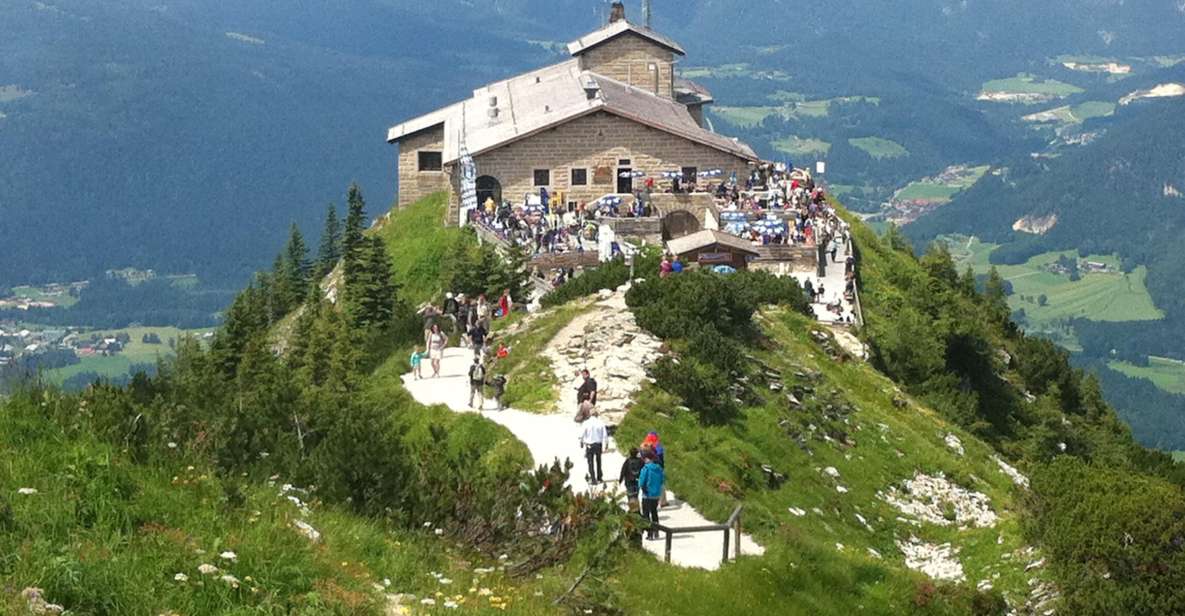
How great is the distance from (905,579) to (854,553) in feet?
4.57

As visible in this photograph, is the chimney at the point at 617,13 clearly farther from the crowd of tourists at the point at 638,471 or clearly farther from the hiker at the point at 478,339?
the crowd of tourists at the point at 638,471

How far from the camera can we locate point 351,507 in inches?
793

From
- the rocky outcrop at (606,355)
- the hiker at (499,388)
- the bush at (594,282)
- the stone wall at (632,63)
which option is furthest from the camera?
the stone wall at (632,63)

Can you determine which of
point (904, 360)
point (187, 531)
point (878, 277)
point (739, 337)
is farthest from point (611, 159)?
point (187, 531)

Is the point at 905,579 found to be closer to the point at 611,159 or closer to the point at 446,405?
the point at 446,405

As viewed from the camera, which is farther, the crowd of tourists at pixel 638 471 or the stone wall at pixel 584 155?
the stone wall at pixel 584 155

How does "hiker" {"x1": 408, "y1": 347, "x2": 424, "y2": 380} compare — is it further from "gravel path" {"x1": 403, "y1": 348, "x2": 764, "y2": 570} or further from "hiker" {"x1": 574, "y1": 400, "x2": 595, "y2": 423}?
"hiker" {"x1": 574, "y1": 400, "x2": 595, "y2": 423}

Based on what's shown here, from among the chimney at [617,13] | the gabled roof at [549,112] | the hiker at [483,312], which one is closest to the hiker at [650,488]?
the hiker at [483,312]

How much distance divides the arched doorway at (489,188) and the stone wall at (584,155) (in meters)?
0.24

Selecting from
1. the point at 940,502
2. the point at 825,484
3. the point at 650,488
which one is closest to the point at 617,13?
the point at 940,502

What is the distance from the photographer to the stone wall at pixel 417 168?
79625 mm

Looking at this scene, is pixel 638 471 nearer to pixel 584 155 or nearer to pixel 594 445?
pixel 594 445

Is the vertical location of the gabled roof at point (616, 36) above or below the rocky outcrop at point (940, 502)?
above

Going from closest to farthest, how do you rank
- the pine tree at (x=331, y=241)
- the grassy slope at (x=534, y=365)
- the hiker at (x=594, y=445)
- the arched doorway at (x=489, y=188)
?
the hiker at (x=594, y=445), the grassy slope at (x=534, y=365), the arched doorway at (x=489, y=188), the pine tree at (x=331, y=241)
